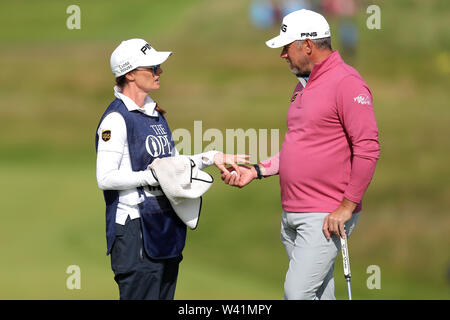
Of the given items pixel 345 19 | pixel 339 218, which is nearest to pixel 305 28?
pixel 339 218

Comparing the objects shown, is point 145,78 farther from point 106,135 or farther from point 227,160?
point 227,160

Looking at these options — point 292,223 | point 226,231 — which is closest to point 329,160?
point 292,223

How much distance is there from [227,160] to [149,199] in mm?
703

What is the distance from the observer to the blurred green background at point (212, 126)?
35.8 feet

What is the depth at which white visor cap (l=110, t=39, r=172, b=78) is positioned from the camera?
17.0ft

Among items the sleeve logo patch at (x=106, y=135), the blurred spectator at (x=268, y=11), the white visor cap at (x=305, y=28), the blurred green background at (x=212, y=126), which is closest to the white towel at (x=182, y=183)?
the sleeve logo patch at (x=106, y=135)

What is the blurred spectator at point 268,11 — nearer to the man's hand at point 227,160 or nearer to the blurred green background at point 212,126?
the blurred green background at point 212,126

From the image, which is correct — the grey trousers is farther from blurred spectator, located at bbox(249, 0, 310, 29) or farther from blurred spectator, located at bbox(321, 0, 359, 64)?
blurred spectator, located at bbox(249, 0, 310, 29)

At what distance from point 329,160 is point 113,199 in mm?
1341

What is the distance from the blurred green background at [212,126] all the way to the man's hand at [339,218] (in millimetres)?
4717

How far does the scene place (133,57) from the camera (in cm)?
519

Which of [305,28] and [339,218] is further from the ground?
[305,28]
